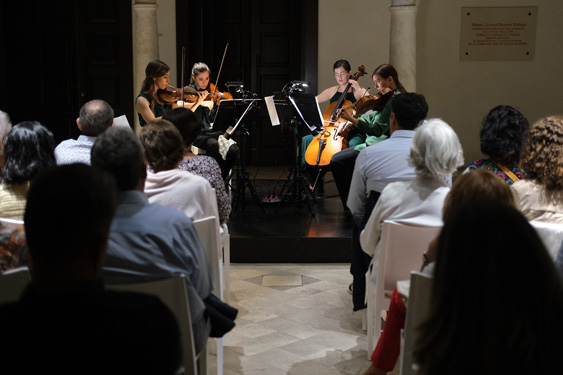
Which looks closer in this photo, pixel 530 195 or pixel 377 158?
pixel 530 195

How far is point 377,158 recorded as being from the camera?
353 cm

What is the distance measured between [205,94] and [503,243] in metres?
5.09

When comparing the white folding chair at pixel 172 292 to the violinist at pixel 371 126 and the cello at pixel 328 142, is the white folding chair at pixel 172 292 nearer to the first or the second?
the violinist at pixel 371 126

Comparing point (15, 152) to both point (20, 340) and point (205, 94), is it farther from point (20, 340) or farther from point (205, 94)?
point (205, 94)

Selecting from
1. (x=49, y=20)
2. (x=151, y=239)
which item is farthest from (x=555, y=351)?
(x=49, y=20)

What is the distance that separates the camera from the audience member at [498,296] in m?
1.26

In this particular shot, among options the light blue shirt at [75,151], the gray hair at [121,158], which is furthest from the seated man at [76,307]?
the light blue shirt at [75,151]

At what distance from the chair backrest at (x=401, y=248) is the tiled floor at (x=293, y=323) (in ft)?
1.93

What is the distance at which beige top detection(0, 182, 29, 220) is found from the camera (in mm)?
2787

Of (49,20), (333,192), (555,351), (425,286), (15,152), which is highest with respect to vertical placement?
(49,20)

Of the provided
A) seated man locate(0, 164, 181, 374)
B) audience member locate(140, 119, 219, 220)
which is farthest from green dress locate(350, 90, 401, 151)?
seated man locate(0, 164, 181, 374)

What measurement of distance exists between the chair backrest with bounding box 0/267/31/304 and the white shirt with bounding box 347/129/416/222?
6.29 feet

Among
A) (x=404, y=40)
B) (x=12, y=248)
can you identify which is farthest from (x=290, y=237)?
(x=404, y=40)

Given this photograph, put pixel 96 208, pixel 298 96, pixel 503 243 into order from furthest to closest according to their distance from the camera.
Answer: pixel 298 96, pixel 96 208, pixel 503 243
